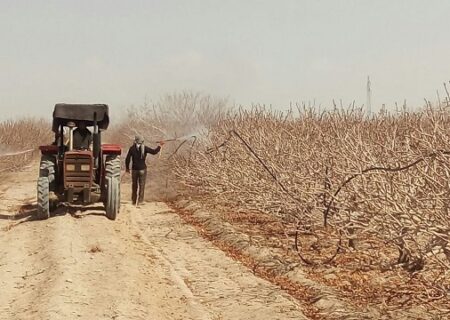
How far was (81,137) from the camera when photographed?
12.4 m

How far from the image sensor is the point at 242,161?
42.4 feet

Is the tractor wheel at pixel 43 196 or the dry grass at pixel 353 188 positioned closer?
the dry grass at pixel 353 188

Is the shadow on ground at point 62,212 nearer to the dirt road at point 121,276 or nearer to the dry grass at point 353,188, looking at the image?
the dirt road at point 121,276

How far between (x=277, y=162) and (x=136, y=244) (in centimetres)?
333

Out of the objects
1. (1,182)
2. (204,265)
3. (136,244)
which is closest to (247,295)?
(204,265)

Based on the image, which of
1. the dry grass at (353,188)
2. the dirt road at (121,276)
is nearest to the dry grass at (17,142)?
the dry grass at (353,188)

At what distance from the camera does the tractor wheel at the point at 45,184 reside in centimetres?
1161

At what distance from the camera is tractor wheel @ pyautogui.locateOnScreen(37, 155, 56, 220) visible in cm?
1161

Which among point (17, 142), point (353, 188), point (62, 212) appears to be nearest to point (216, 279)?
point (353, 188)

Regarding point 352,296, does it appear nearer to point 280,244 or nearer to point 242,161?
point 280,244

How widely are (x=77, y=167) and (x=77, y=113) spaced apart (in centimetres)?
127

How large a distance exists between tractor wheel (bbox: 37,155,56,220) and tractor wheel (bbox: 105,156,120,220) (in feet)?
3.60

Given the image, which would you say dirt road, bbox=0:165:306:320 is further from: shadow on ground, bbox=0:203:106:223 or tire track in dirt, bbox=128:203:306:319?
shadow on ground, bbox=0:203:106:223

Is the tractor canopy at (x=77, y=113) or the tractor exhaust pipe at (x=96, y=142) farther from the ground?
the tractor canopy at (x=77, y=113)
